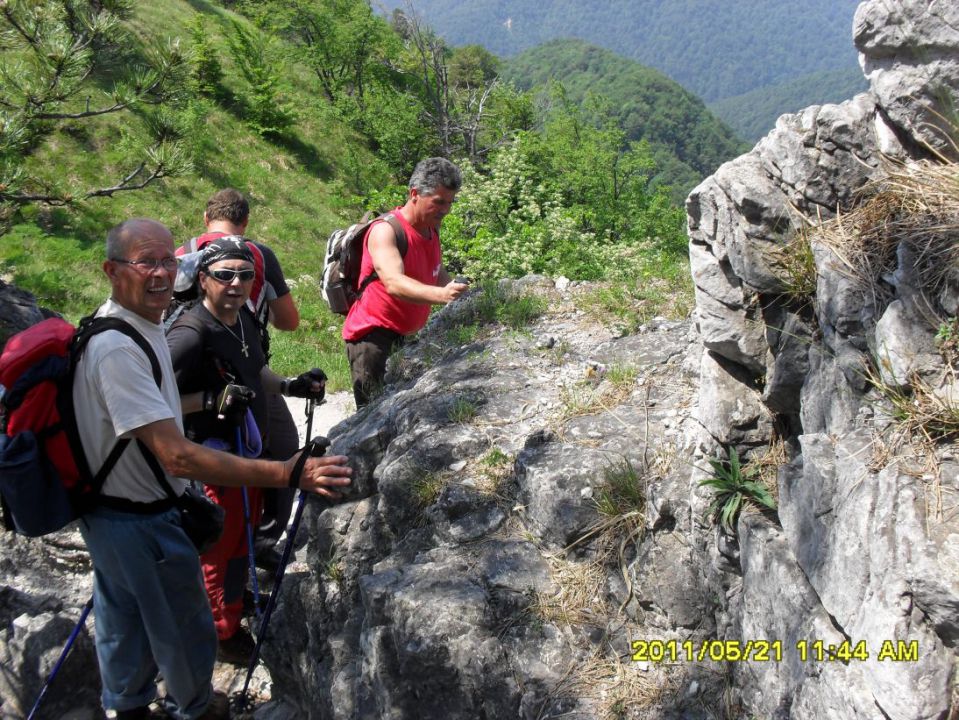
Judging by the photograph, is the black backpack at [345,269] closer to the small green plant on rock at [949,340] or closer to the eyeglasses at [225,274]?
the eyeglasses at [225,274]

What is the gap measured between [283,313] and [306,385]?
0.72 meters

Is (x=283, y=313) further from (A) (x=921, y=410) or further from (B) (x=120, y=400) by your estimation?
(A) (x=921, y=410)

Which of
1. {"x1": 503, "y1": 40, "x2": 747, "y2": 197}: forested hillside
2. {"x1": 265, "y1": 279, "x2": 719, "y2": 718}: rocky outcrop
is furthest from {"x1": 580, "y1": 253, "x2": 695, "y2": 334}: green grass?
{"x1": 503, "y1": 40, "x2": 747, "y2": 197}: forested hillside

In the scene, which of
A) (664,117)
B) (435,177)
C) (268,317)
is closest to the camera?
(435,177)

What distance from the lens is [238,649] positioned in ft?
16.1

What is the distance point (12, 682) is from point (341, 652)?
7.87 ft

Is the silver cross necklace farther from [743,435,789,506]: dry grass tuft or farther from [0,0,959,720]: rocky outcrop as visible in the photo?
[743,435,789,506]: dry grass tuft

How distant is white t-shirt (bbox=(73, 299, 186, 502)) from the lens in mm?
3043

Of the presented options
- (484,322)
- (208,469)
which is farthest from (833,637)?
(484,322)

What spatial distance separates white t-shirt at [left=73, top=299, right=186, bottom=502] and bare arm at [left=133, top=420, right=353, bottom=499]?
8cm

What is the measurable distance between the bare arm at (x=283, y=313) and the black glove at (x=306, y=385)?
53cm

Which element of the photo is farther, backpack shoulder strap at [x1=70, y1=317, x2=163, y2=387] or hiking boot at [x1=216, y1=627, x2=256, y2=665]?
hiking boot at [x1=216, y1=627, x2=256, y2=665]

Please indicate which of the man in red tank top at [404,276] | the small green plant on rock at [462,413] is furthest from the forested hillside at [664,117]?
the small green plant on rock at [462,413]

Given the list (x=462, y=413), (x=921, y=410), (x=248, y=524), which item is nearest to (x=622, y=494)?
(x=462, y=413)
